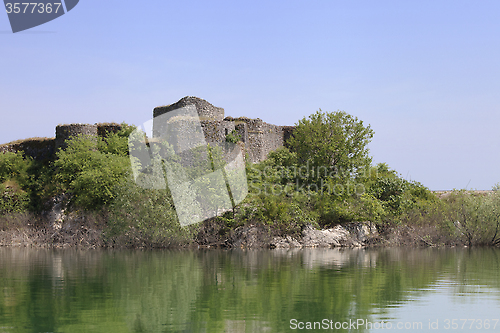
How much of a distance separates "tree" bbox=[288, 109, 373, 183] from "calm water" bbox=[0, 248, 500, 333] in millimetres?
18054

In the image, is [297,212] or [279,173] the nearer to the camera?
[297,212]

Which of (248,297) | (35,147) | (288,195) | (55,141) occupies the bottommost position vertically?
(248,297)

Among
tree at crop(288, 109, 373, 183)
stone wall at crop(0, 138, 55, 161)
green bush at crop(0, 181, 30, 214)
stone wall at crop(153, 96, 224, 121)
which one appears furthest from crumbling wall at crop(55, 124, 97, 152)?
tree at crop(288, 109, 373, 183)

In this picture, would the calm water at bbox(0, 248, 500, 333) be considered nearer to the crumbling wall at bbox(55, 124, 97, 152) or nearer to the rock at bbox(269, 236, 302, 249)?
the rock at bbox(269, 236, 302, 249)

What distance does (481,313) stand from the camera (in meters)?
11.4

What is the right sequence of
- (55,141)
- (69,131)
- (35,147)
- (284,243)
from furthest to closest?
(35,147), (55,141), (69,131), (284,243)

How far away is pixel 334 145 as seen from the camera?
39.2m

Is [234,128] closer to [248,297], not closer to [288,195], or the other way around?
[288,195]

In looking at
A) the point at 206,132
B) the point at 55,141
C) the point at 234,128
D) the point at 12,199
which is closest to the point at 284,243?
the point at 206,132

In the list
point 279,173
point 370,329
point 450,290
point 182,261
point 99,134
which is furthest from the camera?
point 99,134

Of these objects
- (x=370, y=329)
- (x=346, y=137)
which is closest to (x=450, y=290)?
(x=370, y=329)

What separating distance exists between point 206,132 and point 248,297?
27.8 meters

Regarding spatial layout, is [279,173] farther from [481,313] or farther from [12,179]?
[481,313]

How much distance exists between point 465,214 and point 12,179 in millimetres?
35049
